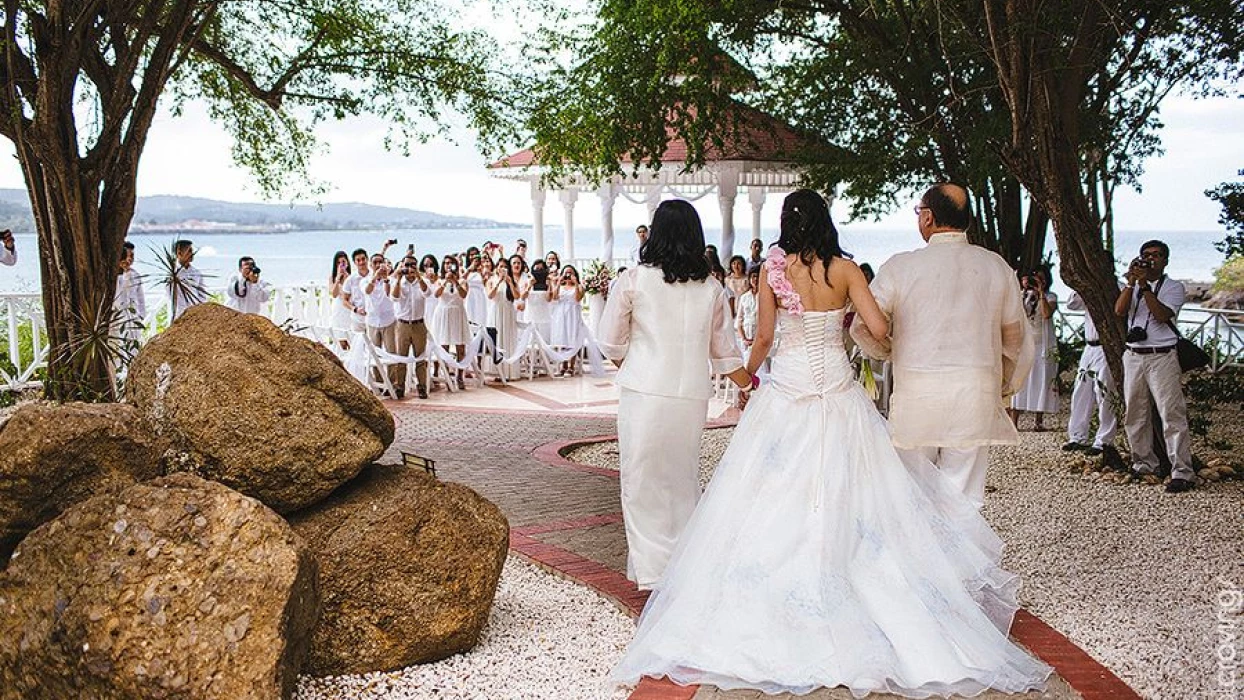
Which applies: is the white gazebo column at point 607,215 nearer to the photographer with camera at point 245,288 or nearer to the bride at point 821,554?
the photographer with camera at point 245,288

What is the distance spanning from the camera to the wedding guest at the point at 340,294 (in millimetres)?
15062

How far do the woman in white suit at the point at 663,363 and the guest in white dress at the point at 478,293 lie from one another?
11.5 m

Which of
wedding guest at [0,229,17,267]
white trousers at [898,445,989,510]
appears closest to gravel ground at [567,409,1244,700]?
white trousers at [898,445,989,510]

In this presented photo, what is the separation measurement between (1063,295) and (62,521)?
5595 cm

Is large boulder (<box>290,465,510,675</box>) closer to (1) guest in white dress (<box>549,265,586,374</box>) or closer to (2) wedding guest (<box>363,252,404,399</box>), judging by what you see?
(2) wedding guest (<box>363,252,404,399</box>)

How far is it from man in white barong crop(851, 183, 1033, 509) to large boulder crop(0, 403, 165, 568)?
11.1 feet

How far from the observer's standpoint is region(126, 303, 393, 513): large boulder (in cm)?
474

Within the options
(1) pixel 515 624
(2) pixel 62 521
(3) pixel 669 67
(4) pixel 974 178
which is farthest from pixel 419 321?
(2) pixel 62 521

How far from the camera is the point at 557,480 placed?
9.51 m

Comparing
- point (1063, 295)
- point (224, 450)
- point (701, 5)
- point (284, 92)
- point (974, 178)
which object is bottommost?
point (1063, 295)

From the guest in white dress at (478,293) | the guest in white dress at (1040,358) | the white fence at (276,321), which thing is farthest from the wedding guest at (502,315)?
the guest in white dress at (1040,358)

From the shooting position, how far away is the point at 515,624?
18.6ft

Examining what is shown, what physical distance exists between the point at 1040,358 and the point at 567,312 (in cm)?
767

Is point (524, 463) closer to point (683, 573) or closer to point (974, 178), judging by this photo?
point (683, 573)
